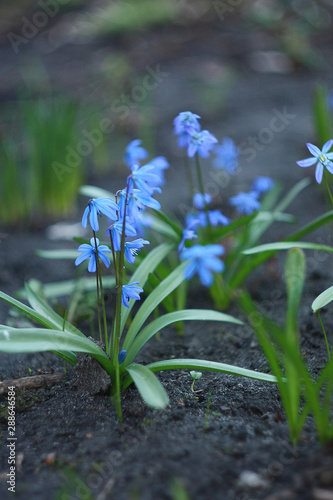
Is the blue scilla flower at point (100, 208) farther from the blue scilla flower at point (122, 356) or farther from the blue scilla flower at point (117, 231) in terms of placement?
the blue scilla flower at point (122, 356)

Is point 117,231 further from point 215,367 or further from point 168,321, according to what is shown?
point 215,367

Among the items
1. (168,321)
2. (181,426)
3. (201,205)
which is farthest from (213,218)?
(181,426)

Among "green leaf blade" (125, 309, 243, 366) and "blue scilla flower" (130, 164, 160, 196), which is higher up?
"blue scilla flower" (130, 164, 160, 196)

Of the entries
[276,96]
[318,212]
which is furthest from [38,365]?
[276,96]

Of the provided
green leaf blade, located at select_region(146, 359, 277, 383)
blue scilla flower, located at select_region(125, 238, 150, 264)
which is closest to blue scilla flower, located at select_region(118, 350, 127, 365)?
green leaf blade, located at select_region(146, 359, 277, 383)

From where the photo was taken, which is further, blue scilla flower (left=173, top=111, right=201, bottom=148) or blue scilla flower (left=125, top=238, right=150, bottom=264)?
blue scilla flower (left=173, top=111, right=201, bottom=148)

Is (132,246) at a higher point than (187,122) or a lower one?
lower

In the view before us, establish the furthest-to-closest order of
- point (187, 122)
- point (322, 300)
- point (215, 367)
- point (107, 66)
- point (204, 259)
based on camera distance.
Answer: point (107, 66)
point (187, 122)
point (322, 300)
point (215, 367)
point (204, 259)

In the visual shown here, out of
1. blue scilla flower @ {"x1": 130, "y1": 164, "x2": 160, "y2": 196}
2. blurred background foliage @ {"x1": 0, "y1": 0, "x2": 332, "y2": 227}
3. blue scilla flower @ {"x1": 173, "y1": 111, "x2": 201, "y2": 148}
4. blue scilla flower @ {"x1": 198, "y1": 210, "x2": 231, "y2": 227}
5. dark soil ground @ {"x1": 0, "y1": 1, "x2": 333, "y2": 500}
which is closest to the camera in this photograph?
dark soil ground @ {"x1": 0, "y1": 1, "x2": 333, "y2": 500}

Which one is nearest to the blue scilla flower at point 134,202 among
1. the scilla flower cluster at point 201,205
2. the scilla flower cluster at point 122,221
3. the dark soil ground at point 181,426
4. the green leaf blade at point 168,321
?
the scilla flower cluster at point 122,221

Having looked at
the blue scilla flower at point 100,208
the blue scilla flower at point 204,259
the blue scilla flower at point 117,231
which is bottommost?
the blue scilla flower at point 204,259

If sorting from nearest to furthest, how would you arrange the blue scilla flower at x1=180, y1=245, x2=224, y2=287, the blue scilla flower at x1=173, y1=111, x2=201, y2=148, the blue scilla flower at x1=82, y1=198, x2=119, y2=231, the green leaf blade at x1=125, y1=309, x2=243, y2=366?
1. the blue scilla flower at x1=180, y1=245, x2=224, y2=287
2. the blue scilla flower at x1=82, y1=198, x2=119, y2=231
3. the green leaf blade at x1=125, y1=309, x2=243, y2=366
4. the blue scilla flower at x1=173, y1=111, x2=201, y2=148

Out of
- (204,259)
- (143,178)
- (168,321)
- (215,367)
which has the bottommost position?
(215,367)

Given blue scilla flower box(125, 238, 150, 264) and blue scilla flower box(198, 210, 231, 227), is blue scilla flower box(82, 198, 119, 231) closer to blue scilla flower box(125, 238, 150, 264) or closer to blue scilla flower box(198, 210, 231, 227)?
blue scilla flower box(125, 238, 150, 264)
